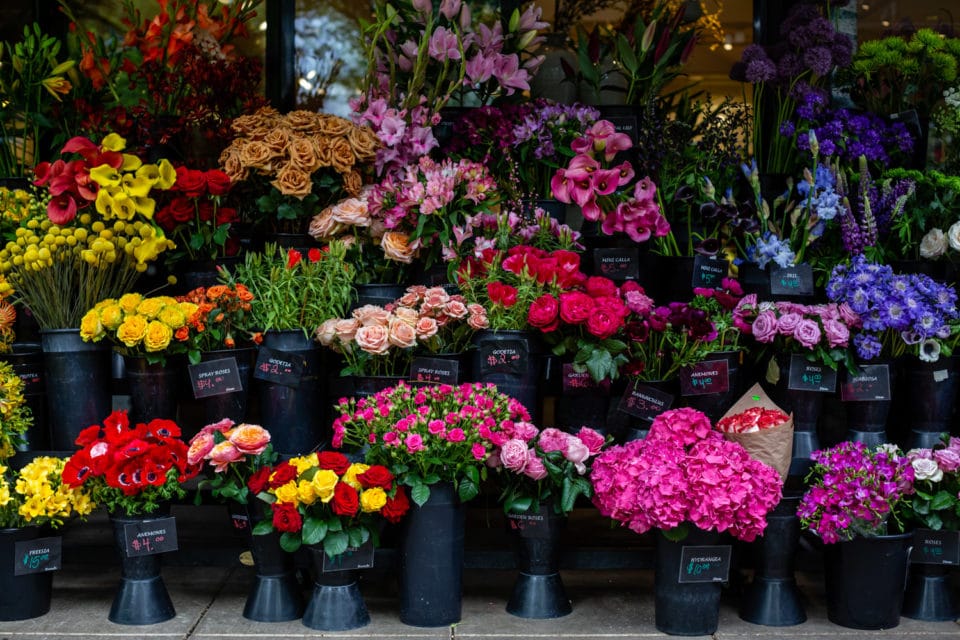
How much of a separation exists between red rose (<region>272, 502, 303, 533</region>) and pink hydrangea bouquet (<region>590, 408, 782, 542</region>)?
0.84 metres

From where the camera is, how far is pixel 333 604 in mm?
3051

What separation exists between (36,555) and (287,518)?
30.3 inches

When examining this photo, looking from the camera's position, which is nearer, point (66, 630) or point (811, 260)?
point (66, 630)

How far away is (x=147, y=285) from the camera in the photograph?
12.4 ft

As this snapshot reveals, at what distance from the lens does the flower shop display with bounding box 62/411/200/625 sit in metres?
2.97

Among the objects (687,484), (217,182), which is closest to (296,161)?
(217,182)

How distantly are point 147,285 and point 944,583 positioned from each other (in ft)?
9.20

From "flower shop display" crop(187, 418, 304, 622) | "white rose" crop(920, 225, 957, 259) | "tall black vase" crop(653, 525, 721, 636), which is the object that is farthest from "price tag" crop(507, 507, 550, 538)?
"white rose" crop(920, 225, 957, 259)

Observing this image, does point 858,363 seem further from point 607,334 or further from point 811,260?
point 607,334

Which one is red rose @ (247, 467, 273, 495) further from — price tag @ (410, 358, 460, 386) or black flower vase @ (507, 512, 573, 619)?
black flower vase @ (507, 512, 573, 619)

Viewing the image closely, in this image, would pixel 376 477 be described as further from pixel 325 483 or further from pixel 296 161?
pixel 296 161

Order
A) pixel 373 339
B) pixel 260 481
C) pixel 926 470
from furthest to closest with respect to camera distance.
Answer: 1. pixel 373 339
2. pixel 926 470
3. pixel 260 481

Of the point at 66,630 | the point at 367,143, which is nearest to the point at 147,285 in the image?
the point at 367,143

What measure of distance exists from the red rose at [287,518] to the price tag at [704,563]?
1068 mm
